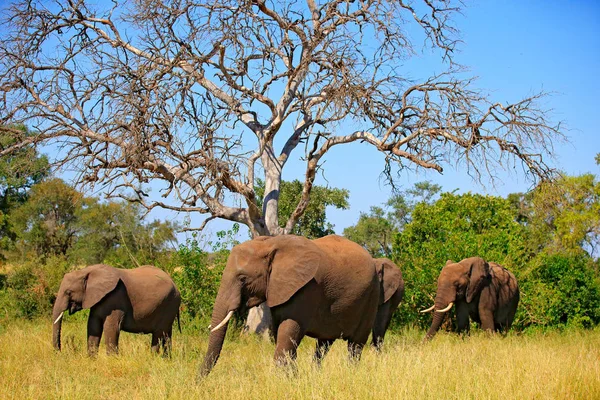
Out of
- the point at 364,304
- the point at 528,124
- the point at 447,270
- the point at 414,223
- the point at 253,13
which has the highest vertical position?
the point at 253,13

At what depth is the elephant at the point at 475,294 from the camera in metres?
13.2

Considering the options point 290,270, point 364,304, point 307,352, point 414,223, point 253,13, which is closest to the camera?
point 290,270

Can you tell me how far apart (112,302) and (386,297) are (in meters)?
4.78

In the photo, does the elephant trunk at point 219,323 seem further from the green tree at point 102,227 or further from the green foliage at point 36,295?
the green tree at point 102,227

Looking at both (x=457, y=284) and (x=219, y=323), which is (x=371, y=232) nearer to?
(x=457, y=284)

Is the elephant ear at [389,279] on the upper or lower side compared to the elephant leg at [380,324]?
upper

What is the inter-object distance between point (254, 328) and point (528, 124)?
7.10 metres

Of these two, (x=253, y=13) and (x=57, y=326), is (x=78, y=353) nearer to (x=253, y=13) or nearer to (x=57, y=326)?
(x=57, y=326)

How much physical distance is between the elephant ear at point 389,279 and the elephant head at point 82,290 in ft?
15.4

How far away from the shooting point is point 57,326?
11133 mm

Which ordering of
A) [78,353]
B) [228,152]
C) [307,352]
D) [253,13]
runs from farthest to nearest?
[253,13]
[228,152]
[78,353]
[307,352]

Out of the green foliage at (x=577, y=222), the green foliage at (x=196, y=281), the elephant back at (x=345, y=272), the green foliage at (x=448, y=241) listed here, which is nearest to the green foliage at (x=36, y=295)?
the green foliage at (x=196, y=281)

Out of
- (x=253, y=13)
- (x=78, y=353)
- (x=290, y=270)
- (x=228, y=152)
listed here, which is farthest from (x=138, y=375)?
(x=253, y=13)

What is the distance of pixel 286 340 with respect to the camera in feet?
25.4
